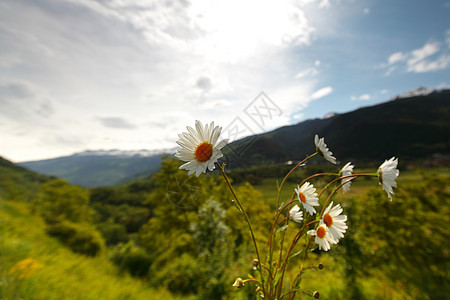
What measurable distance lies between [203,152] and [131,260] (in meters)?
10.00

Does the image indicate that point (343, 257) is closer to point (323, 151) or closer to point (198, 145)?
point (323, 151)

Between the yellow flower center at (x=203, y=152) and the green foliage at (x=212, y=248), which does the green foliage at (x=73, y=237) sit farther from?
the yellow flower center at (x=203, y=152)

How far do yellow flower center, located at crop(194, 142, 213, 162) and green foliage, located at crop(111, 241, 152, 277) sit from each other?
30.4 feet

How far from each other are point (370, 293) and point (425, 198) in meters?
2.24

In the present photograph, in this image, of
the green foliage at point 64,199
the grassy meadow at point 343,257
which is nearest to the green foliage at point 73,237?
the grassy meadow at point 343,257

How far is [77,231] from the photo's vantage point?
7.70 metres

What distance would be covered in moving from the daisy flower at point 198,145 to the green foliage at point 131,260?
30.4 ft

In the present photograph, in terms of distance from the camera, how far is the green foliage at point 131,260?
7906mm

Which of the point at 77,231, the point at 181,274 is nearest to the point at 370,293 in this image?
the point at 181,274

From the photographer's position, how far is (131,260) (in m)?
8.25

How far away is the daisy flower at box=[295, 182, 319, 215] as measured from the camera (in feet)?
2.03

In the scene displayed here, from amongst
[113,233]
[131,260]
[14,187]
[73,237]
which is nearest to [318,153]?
[73,237]

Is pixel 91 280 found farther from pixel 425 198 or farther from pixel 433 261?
pixel 425 198

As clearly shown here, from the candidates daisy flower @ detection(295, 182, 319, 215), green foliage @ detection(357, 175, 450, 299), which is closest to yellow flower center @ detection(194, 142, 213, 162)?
daisy flower @ detection(295, 182, 319, 215)
